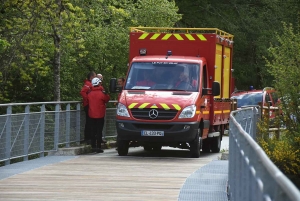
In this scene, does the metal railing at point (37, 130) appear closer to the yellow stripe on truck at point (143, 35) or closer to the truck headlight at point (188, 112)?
the yellow stripe on truck at point (143, 35)

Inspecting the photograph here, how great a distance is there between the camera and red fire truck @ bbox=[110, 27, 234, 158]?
19031 mm

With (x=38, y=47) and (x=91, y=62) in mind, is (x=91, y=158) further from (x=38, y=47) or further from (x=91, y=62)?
(x=91, y=62)

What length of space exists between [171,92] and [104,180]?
232 inches

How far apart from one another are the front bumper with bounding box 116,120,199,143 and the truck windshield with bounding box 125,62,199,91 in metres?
1.02

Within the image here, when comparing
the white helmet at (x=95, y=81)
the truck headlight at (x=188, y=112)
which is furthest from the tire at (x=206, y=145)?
the truck headlight at (x=188, y=112)

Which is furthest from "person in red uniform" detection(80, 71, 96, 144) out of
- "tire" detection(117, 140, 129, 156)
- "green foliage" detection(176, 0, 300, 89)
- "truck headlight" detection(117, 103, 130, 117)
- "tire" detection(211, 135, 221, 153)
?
"green foliage" detection(176, 0, 300, 89)

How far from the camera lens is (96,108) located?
21.0 metres

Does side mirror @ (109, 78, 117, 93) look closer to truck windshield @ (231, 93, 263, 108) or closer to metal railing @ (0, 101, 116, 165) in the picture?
metal railing @ (0, 101, 116, 165)

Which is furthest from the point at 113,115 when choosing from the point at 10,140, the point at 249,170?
the point at 249,170

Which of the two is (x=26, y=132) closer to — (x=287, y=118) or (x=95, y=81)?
(x=95, y=81)

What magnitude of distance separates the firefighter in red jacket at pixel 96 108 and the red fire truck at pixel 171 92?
3.04 ft

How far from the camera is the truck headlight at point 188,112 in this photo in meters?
19.0

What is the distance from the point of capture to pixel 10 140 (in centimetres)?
1702

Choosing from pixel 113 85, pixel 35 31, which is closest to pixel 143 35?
pixel 113 85
